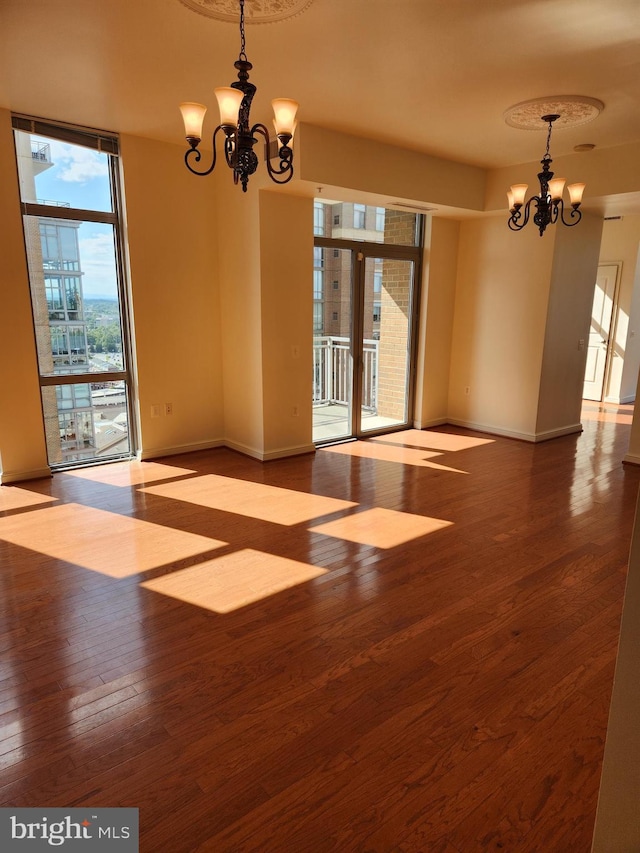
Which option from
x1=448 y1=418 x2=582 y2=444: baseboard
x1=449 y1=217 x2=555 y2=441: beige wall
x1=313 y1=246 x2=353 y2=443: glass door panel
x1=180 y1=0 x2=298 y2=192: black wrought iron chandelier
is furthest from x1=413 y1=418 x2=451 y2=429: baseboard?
x1=180 y1=0 x2=298 y2=192: black wrought iron chandelier

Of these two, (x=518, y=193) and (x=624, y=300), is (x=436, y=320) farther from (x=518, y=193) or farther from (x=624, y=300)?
(x=624, y=300)

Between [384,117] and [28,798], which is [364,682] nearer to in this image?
[28,798]

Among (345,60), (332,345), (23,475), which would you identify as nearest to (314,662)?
(345,60)

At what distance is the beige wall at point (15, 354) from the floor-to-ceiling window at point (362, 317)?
8.70 feet

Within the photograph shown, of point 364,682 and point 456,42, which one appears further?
point 456,42

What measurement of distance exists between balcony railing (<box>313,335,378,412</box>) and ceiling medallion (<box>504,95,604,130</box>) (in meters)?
2.63

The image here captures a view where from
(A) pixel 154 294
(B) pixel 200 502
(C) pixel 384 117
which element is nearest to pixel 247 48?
(C) pixel 384 117

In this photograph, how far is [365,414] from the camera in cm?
653

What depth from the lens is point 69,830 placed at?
5.35ft

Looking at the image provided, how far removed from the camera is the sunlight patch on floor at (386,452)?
5.43 meters

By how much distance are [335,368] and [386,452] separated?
3.69ft

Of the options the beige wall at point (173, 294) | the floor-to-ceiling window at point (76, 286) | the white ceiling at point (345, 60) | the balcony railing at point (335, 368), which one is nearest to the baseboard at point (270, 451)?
the beige wall at point (173, 294)

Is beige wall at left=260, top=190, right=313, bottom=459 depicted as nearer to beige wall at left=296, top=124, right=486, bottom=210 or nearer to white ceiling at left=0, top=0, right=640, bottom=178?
beige wall at left=296, top=124, right=486, bottom=210

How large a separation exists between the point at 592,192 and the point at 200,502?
4525 mm
